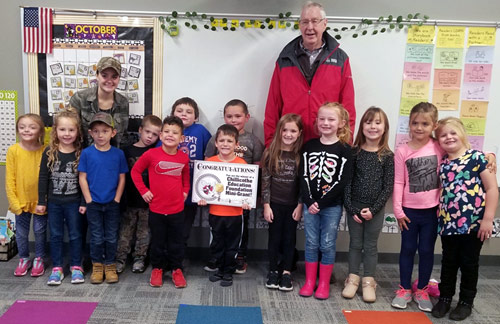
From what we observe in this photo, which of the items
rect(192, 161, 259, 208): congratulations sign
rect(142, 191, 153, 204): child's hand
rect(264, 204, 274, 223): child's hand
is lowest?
rect(264, 204, 274, 223): child's hand

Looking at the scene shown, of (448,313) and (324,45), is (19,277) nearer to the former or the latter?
(324,45)

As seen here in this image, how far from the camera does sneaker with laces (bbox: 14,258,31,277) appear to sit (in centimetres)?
293

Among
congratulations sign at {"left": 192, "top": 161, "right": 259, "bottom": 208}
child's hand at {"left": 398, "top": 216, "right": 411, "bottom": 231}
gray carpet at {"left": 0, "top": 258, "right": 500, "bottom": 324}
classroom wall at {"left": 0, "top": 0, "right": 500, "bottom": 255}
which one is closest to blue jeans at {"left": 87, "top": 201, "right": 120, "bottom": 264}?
gray carpet at {"left": 0, "top": 258, "right": 500, "bottom": 324}

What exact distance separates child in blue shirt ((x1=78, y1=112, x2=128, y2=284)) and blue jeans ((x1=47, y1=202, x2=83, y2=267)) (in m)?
0.11

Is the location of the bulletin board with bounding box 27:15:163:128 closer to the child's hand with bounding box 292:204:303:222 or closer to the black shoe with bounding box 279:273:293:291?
the child's hand with bounding box 292:204:303:222

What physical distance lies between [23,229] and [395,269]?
302cm

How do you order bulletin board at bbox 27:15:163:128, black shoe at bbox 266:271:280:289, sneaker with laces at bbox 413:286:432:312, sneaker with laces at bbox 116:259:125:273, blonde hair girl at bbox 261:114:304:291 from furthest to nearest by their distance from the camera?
bulletin board at bbox 27:15:163:128 → sneaker with laces at bbox 116:259:125:273 → black shoe at bbox 266:271:280:289 → blonde hair girl at bbox 261:114:304:291 → sneaker with laces at bbox 413:286:432:312

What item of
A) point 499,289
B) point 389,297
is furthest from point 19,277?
point 499,289

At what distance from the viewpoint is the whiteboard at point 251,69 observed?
3156 mm

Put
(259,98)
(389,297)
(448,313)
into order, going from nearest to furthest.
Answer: (448,313)
(389,297)
(259,98)

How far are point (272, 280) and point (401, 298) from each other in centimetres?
90

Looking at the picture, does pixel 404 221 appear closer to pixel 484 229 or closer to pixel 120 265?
pixel 484 229

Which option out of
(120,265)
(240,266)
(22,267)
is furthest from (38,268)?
(240,266)

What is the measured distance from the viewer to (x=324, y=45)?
2.93m
